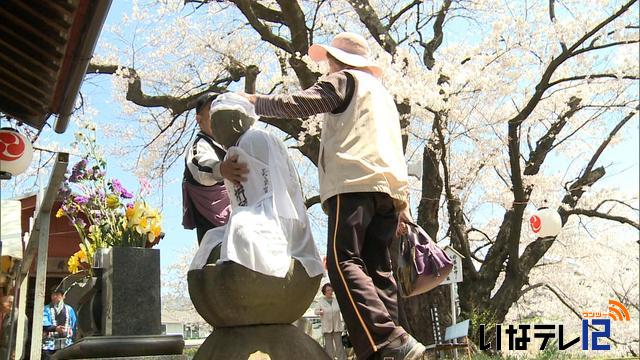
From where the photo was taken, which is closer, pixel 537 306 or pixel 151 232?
pixel 151 232

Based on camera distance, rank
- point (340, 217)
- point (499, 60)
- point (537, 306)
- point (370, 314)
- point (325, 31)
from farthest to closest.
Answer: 1. point (537, 306)
2. point (325, 31)
3. point (499, 60)
4. point (340, 217)
5. point (370, 314)

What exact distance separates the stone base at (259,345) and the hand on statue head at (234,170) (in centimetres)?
62

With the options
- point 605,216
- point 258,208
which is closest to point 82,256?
point 258,208

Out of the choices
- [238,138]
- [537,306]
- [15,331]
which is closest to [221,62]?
[15,331]

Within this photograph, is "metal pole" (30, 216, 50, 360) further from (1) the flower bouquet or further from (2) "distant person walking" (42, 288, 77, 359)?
(2) "distant person walking" (42, 288, 77, 359)

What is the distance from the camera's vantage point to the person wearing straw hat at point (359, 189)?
7.22 ft

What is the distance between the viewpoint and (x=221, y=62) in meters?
11.5

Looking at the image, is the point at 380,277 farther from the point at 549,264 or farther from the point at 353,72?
the point at 549,264

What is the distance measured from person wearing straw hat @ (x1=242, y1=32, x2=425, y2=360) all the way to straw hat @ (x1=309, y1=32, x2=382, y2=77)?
47 mm

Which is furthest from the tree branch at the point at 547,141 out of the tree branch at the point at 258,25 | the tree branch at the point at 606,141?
the tree branch at the point at 258,25

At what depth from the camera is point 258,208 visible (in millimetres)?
2357

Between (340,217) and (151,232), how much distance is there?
1528 mm

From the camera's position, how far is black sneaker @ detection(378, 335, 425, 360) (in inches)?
82.3

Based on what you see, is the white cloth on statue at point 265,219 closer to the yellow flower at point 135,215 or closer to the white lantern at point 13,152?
the yellow flower at point 135,215
